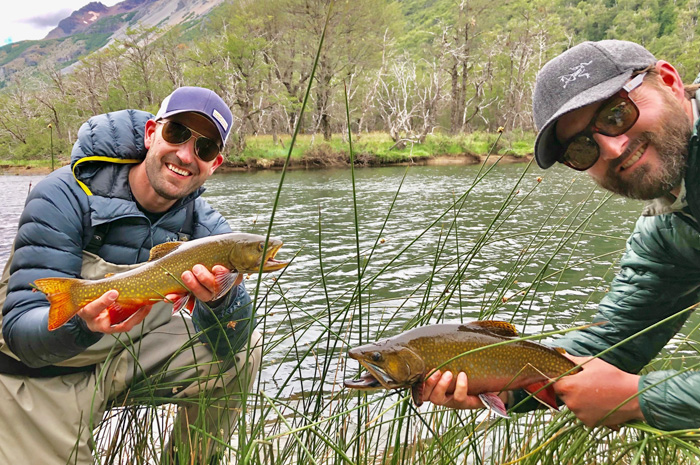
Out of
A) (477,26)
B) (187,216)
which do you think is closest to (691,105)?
(187,216)

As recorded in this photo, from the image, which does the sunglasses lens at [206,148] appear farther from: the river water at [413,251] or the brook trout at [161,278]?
the river water at [413,251]

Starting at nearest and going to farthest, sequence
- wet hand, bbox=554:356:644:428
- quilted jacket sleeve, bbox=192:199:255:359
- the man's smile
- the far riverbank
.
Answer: wet hand, bbox=554:356:644:428, quilted jacket sleeve, bbox=192:199:255:359, the man's smile, the far riverbank

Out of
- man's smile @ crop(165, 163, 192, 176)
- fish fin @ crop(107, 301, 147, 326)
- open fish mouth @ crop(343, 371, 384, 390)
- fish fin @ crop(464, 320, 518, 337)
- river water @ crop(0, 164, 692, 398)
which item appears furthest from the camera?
man's smile @ crop(165, 163, 192, 176)

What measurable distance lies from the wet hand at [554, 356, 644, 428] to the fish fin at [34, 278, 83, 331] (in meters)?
2.41

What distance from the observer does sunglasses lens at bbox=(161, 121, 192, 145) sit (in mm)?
3115

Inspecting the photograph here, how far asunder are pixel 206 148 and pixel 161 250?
95 cm

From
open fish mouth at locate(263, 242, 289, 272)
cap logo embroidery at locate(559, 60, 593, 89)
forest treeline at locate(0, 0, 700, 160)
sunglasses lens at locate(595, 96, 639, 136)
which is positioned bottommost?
open fish mouth at locate(263, 242, 289, 272)

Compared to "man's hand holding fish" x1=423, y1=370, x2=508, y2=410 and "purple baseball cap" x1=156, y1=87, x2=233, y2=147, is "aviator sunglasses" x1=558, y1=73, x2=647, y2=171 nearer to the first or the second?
"man's hand holding fish" x1=423, y1=370, x2=508, y2=410

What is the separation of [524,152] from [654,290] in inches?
1214

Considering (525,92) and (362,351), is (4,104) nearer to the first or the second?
(525,92)

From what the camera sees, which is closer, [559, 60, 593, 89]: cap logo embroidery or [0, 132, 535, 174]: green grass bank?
Result: [559, 60, 593, 89]: cap logo embroidery

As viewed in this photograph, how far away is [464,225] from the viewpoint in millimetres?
13148

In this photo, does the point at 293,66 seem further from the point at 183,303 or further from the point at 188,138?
the point at 183,303

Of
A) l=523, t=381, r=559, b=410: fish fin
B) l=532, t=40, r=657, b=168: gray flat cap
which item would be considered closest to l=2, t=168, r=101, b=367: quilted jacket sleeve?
l=523, t=381, r=559, b=410: fish fin
